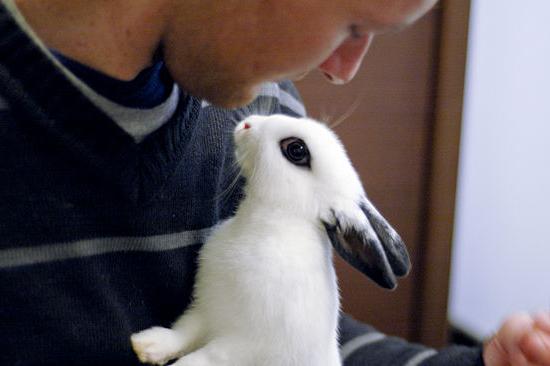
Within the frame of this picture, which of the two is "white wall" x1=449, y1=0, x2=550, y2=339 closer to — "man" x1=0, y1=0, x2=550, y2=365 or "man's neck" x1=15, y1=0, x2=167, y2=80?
"man" x1=0, y1=0, x2=550, y2=365

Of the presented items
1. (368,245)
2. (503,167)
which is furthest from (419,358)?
(503,167)

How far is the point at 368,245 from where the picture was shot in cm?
64

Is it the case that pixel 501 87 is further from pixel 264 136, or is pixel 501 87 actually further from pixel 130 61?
pixel 130 61

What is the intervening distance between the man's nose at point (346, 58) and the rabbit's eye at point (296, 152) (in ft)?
0.36

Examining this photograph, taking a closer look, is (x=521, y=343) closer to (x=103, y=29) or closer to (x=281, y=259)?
(x=281, y=259)

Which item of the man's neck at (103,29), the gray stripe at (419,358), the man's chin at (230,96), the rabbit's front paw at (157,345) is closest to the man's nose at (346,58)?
the man's chin at (230,96)

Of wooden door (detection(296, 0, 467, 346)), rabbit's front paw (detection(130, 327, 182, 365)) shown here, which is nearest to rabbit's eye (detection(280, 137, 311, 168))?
rabbit's front paw (detection(130, 327, 182, 365))

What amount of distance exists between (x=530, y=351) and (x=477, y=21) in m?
1.12

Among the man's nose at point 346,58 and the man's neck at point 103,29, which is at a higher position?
the man's neck at point 103,29

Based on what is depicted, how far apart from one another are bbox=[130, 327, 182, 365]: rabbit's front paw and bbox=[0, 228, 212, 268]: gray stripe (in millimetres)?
107

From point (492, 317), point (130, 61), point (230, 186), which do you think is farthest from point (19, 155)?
point (492, 317)

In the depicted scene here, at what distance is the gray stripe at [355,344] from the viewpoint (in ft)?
3.25

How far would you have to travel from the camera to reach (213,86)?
27.1 inches

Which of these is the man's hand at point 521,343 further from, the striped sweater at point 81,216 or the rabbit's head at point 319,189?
the striped sweater at point 81,216
